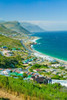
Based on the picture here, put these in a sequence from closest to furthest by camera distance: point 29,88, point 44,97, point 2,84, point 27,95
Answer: point 44,97 < point 27,95 < point 29,88 < point 2,84

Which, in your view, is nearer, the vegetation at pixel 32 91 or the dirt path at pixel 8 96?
the vegetation at pixel 32 91

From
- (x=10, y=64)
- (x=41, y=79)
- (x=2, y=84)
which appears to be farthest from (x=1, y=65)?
(x=2, y=84)

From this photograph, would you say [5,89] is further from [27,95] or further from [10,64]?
[10,64]

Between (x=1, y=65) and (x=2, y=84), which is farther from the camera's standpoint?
(x=1, y=65)

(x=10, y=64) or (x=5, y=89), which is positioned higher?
(x=5, y=89)

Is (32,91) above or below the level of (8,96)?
above

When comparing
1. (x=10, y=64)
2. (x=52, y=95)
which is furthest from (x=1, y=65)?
(x=52, y=95)

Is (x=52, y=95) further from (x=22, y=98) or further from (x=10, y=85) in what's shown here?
(x=10, y=85)

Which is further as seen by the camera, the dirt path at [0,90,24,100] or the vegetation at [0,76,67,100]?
the dirt path at [0,90,24,100]

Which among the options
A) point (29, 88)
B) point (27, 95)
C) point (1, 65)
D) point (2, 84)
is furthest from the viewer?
point (1, 65)
